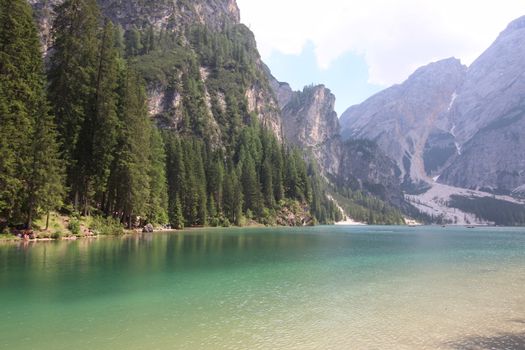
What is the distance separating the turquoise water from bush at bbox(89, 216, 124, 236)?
23.6 m

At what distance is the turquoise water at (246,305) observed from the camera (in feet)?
48.2

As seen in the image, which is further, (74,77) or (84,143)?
(84,143)

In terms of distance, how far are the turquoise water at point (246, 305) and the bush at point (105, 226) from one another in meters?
23.6

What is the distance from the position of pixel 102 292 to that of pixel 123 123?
1947 inches

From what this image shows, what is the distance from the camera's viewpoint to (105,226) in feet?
198

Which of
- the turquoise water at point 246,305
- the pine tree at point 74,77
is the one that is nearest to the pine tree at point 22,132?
the pine tree at point 74,77

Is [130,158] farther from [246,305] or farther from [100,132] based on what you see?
[246,305]

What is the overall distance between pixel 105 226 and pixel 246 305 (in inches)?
1837

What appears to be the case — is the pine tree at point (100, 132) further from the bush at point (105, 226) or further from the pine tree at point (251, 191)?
the pine tree at point (251, 191)

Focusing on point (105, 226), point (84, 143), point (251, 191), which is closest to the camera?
point (105, 226)

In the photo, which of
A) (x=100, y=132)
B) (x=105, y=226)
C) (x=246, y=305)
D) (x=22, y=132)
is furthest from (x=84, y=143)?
(x=246, y=305)

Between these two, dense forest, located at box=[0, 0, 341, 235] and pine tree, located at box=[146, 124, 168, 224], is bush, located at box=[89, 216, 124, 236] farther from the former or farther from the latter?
pine tree, located at box=[146, 124, 168, 224]

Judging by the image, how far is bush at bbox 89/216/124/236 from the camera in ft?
193

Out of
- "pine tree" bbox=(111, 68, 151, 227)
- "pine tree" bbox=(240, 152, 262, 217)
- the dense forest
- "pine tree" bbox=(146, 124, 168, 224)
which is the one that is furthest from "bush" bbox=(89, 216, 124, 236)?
"pine tree" bbox=(240, 152, 262, 217)
